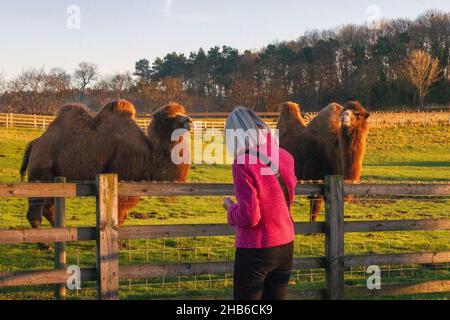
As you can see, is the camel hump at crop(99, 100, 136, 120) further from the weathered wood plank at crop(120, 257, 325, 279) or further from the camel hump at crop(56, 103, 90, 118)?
the weathered wood plank at crop(120, 257, 325, 279)

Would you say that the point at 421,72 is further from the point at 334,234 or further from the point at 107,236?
the point at 107,236

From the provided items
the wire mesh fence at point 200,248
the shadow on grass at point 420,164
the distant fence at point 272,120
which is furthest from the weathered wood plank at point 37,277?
the distant fence at point 272,120

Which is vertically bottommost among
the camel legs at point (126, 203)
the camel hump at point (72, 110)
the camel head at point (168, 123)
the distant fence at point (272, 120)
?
the camel legs at point (126, 203)

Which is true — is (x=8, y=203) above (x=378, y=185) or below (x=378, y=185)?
below

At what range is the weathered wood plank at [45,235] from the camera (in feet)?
21.4

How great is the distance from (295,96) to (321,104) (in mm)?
3362

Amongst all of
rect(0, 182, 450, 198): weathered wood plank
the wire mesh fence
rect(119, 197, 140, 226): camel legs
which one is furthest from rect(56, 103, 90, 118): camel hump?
rect(0, 182, 450, 198): weathered wood plank

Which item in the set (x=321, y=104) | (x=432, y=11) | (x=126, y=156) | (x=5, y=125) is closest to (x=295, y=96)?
(x=321, y=104)

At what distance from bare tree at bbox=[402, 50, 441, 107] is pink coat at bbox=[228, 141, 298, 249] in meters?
63.4

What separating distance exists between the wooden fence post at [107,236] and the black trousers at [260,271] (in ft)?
7.74

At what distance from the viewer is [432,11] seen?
302 feet

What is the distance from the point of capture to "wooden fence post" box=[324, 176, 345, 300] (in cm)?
743

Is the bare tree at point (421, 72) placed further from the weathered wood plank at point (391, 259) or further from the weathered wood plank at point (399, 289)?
the weathered wood plank at point (391, 259)
